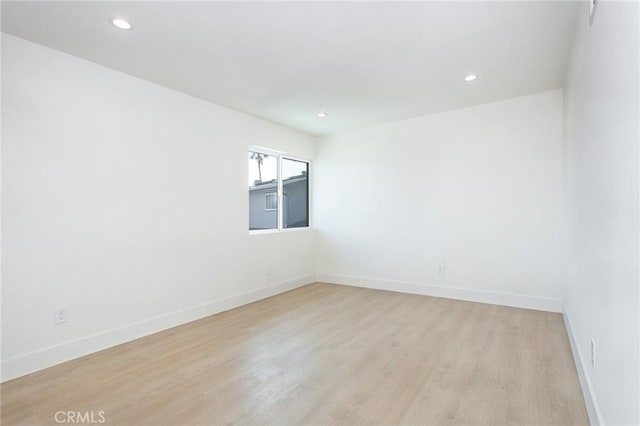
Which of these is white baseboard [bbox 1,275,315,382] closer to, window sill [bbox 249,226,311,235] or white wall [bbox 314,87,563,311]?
window sill [bbox 249,226,311,235]

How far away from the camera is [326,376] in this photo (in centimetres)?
235

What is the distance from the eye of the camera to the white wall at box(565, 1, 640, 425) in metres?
1.16

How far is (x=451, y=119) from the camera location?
4.41 meters

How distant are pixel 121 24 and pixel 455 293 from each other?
14.6 ft

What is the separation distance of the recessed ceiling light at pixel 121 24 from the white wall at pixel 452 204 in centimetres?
348

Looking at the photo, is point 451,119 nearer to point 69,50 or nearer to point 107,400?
point 69,50

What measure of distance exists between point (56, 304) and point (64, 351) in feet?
1.24

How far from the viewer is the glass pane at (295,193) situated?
522 centimetres

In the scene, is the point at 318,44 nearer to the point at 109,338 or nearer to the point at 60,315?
the point at 60,315

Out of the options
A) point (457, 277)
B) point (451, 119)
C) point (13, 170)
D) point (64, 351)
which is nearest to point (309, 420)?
point (64, 351)

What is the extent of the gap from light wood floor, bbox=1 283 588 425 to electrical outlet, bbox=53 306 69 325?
34 centimetres

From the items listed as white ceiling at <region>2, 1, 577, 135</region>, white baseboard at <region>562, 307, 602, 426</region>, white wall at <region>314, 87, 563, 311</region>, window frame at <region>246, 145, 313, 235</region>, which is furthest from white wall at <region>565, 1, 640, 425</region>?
window frame at <region>246, 145, 313, 235</region>

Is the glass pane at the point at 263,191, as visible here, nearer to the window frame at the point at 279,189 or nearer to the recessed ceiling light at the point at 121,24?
the window frame at the point at 279,189

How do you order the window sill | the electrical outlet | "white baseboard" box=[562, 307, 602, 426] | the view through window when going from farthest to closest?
the view through window → the window sill → the electrical outlet → "white baseboard" box=[562, 307, 602, 426]
